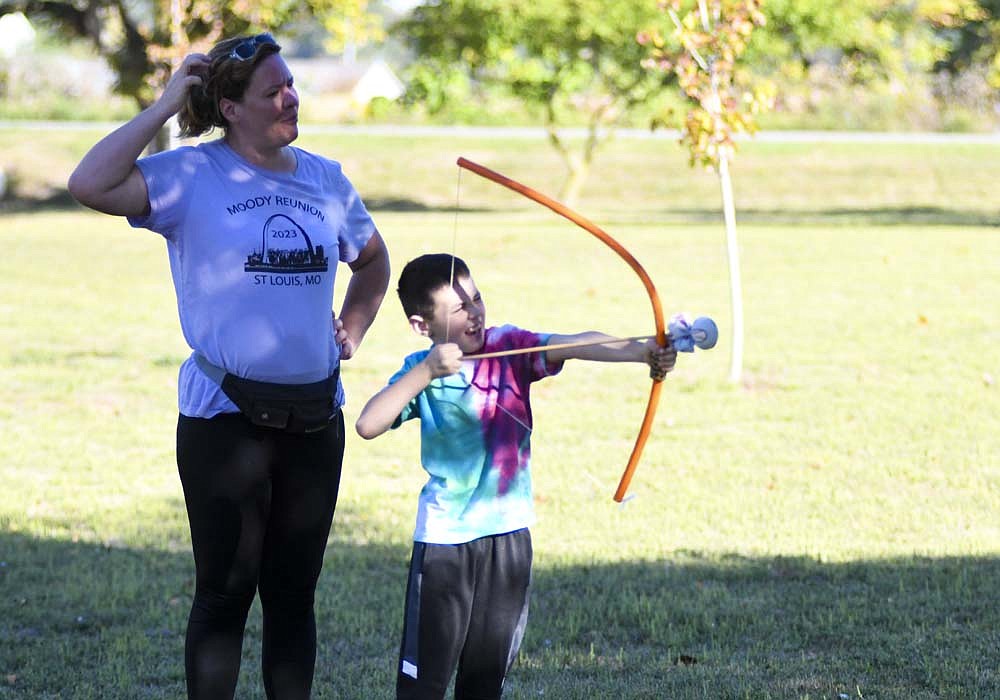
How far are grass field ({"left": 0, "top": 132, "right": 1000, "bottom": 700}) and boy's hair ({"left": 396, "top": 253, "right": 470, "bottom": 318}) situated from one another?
1570mm

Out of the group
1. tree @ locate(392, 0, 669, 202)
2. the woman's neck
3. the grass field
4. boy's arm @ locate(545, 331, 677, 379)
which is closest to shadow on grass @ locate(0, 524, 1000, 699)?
the grass field

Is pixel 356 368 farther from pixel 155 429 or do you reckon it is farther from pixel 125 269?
pixel 125 269

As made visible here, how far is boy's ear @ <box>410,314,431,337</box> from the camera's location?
3615mm

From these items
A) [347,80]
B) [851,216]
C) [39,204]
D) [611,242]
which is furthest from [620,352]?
[347,80]

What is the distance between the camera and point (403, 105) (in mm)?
30594

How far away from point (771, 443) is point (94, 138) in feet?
106

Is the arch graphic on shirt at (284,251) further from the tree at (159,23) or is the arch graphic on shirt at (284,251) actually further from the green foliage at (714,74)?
the tree at (159,23)

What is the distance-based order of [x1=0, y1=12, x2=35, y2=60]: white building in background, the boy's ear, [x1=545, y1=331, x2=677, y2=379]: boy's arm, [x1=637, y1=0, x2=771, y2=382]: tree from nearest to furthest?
[x1=545, y1=331, x2=677, y2=379]: boy's arm < the boy's ear < [x1=637, y1=0, x2=771, y2=382]: tree < [x1=0, y1=12, x2=35, y2=60]: white building in background

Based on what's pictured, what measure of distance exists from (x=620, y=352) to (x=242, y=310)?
937 mm

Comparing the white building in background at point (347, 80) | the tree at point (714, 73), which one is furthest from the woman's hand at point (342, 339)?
the white building in background at point (347, 80)

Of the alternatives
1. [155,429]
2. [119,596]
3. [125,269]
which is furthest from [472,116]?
[119,596]

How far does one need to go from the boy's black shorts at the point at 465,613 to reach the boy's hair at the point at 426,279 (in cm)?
60

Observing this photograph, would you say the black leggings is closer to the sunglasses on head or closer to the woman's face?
the woman's face

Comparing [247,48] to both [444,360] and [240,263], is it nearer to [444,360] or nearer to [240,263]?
[240,263]
